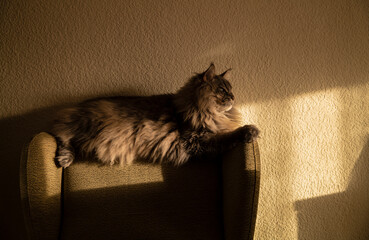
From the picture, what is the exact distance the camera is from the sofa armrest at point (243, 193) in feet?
3.30

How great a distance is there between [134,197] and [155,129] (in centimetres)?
39

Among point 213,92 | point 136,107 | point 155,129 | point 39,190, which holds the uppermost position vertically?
point 213,92

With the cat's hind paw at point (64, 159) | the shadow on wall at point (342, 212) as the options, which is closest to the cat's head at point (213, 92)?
the cat's hind paw at point (64, 159)

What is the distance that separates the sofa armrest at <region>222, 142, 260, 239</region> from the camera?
1.01m

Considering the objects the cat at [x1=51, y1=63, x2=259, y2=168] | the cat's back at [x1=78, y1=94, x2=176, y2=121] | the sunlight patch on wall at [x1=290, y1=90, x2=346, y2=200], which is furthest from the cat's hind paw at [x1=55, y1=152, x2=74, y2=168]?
the sunlight patch on wall at [x1=290, y1=90, x2=346, y2=200]

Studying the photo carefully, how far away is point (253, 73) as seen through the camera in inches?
60.8

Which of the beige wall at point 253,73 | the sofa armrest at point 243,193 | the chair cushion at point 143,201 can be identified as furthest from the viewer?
the beige wall at point 253,73

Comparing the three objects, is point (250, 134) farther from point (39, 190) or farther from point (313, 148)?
point (39, 190)

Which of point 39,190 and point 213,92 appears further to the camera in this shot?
point 213,92

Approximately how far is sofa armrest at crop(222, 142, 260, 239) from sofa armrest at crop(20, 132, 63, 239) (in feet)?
2.89

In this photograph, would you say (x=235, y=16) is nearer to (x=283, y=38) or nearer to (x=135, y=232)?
(x=283, y=38)

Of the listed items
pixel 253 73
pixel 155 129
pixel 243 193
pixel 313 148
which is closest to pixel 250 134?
pixel 243 193

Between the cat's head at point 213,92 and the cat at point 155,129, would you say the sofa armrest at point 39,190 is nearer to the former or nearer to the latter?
the cat at point 155,129

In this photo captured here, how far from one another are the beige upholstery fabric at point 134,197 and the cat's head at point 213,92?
0.27 m
